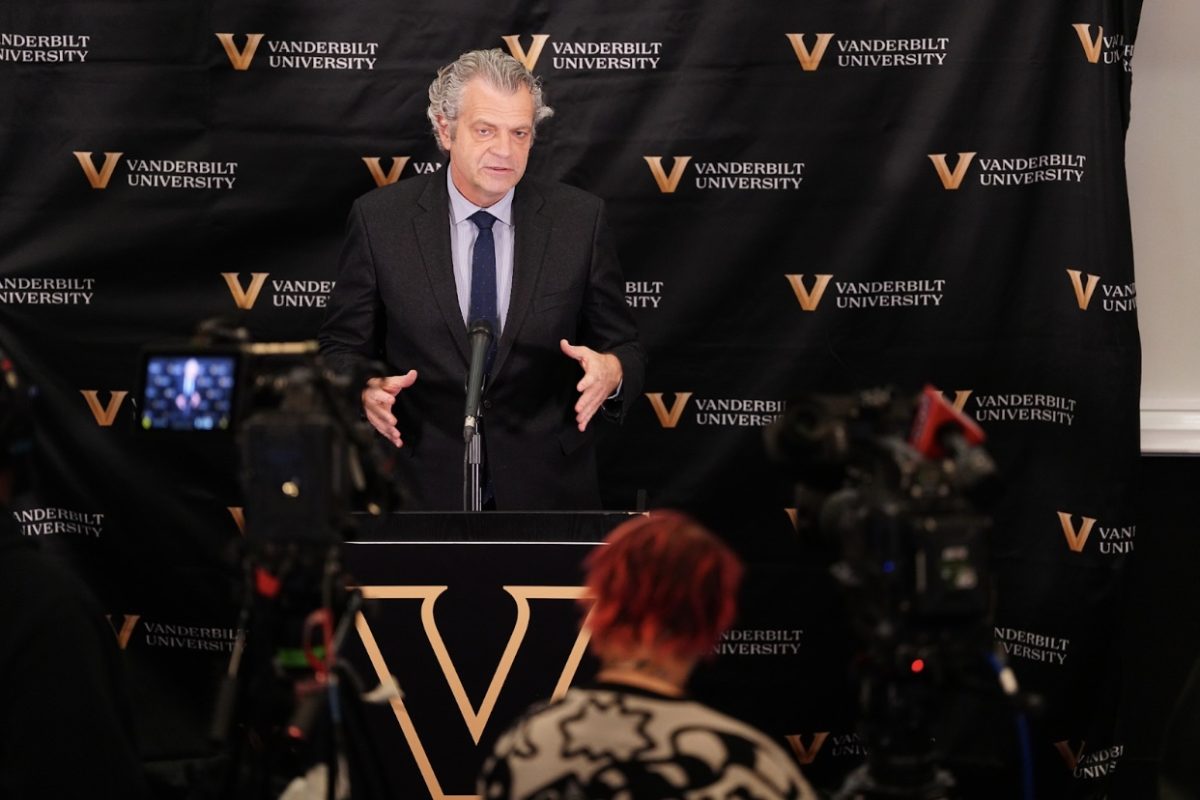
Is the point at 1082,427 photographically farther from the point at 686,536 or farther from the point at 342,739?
the point at 342,739

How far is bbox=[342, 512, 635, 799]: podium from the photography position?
3.33m

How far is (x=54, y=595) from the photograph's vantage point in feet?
7.91

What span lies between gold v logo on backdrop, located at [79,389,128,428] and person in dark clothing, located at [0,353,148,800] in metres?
2.60

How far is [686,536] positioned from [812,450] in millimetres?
282

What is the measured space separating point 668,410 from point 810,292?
562 millimetres

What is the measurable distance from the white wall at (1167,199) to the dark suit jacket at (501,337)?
1773 mm

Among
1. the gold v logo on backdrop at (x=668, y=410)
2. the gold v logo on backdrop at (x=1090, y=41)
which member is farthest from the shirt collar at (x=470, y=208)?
the gold v logo on backdrop at (x=1090, y=41)

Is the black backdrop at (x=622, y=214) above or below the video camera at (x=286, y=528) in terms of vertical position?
above

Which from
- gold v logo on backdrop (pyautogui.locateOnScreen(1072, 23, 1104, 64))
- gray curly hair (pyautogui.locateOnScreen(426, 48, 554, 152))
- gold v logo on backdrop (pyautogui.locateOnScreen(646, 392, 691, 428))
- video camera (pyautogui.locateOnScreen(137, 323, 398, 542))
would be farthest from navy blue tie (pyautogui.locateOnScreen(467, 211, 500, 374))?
gold v logo on backdrop (pyautogui.locateOnScreen(1072, 23, 1104, 64))

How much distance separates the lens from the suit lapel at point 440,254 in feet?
13.2

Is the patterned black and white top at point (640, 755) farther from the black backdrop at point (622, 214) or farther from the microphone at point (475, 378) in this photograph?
the black backdrop at point (622, 214)

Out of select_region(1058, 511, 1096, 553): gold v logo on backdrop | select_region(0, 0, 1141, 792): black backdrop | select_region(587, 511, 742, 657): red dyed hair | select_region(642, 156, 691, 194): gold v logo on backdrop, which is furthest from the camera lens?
select_region(642, 156, 691, 194): gold v logo on backdrop

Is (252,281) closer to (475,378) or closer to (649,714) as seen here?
(475,378)

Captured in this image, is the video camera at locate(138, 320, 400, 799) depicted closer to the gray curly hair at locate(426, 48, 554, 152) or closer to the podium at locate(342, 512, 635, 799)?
the podium at locate(342, 512, 635, 799)
